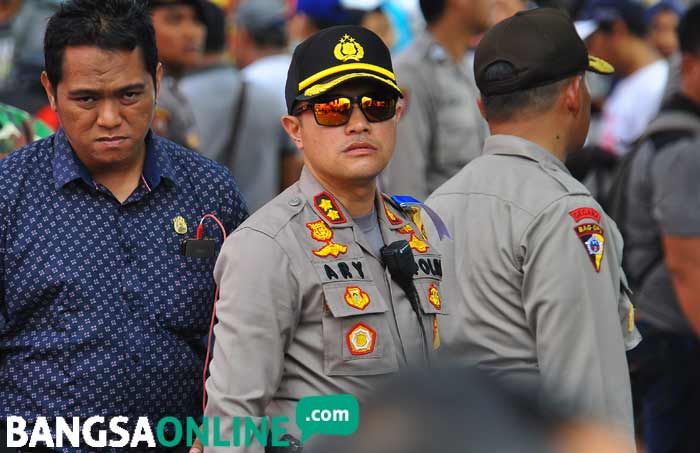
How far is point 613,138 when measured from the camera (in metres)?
9.47

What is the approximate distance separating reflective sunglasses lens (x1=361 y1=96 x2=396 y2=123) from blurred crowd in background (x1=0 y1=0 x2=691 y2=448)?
2039mm

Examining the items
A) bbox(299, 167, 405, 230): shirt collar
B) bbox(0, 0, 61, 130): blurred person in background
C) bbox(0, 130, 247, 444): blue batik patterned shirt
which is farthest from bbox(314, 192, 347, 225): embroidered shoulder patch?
bbox(0, 0, 61, 130): blurred person in background

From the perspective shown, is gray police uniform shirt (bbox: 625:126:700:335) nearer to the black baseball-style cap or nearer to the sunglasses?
the black baseball-style cap

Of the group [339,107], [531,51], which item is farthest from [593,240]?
[339,107]

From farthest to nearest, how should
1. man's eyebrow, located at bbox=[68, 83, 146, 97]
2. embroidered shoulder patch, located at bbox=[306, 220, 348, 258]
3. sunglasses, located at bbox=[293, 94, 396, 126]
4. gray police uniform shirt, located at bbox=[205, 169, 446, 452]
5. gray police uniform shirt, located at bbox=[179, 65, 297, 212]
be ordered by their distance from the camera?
1. gray police uniform shirt, located at bbox=[179, 65, 297, 212]
2. man's eyebrow, located at bbox=[68, 83, 146, 97]
3. sunglasses, located at bbox=[293, 94, 396, 126]
4. embroidered shoulder patch, located at bbox=[306, 220, 348, 258]
5. gray police uniform shirt, located at bbox=[205, 169, 446, 452]

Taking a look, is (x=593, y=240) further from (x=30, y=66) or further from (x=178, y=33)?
(x=30, y=66)

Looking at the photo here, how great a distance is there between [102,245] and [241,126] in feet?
13.5

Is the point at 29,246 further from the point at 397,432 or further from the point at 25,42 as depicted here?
the point at 25,42

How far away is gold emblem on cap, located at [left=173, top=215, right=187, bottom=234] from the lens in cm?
383

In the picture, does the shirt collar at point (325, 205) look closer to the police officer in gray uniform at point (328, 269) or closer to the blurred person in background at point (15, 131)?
the police officer in gray uniform at point (328, 269)

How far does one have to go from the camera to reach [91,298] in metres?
3.65

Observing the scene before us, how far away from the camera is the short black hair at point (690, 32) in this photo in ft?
19.9

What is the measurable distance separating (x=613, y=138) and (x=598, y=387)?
6.04 m

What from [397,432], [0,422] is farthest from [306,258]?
[397,432]
